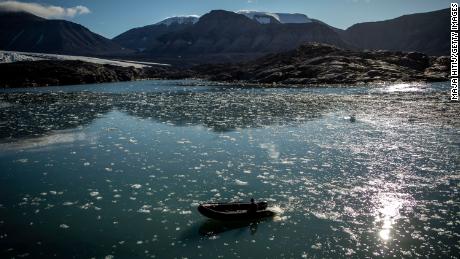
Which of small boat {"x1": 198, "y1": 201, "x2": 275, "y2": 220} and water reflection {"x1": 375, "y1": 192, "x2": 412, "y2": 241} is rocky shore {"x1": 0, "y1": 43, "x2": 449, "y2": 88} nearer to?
water reflection {"x1": 375, "y1": 192, "x2": 412, "y2": 241}

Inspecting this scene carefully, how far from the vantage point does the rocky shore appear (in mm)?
84062

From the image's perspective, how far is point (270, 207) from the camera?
15.9 m

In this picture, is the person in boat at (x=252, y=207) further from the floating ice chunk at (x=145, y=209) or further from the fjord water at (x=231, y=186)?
the floating ice chunk at (x=145, y=209)

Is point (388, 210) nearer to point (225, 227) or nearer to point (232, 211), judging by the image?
point (232, 211)

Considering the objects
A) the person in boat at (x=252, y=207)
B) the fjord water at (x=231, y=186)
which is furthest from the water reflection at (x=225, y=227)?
the person in boat at (x=252, y=207)

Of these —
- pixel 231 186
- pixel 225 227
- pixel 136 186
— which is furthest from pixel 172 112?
pixel 225 227

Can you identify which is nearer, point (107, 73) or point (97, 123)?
point (97, 123)

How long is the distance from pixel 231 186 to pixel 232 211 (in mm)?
3720

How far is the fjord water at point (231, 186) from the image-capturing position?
13.1 metres

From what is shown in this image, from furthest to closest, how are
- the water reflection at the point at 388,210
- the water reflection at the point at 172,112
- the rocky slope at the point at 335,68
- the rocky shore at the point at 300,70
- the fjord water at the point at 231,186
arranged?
1. the rocky shore at the point at 300,70
2. the rocky slope at the point at 335,68
3. the water reflection at the point at 172,112
4. the water reflection at the point at 388,210
5. the fjord water at the point at 231,186

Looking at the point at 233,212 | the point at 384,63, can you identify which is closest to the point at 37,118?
the point at 233,212

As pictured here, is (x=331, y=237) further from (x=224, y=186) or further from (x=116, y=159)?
(x=116, y=159)

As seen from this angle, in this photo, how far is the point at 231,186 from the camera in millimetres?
18656

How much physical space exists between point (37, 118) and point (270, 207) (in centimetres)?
3202
